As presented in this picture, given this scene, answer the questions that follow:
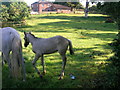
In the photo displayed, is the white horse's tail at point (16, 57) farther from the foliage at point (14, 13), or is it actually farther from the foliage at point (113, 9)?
the foliage at point (14, 13)

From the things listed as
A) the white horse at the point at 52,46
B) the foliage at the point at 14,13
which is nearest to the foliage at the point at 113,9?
the white horse at the point at 52,46

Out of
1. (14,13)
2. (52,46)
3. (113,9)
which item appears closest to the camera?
(113,9)

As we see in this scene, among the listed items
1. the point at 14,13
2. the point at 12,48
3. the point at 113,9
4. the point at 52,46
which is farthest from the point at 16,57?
the point at 14,13

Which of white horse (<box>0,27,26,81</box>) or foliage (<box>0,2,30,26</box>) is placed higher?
foliage (<box>0,2,30,26</box>)

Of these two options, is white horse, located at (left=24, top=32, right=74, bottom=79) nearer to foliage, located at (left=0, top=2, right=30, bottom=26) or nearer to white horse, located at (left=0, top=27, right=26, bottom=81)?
white horse, located at (left=0, top=27, right=26, bottom=81)

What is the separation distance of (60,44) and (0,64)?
329 cm

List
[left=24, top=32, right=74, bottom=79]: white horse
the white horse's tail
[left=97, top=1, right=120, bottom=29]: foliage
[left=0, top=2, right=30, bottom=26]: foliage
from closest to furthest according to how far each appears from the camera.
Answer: [left=97, top=1, right=120, bottom=29]: foliage
the white horse's tail
[left=24, top=32, right=74, bottom=79]: white horse
[left=0, top=2, right=30, bottom=26]: foliage

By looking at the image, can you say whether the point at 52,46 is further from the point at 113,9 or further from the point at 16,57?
the point at 113,9

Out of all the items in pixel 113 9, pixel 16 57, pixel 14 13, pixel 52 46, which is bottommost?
pixel 16 57

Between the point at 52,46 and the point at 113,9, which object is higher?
the point at 113,9

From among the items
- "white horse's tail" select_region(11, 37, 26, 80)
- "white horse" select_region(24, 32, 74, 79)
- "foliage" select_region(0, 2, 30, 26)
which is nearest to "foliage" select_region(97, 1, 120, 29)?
"white horse" select_region(24, 32, 74, 79)

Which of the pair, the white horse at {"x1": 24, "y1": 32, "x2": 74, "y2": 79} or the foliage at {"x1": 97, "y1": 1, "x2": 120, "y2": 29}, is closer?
the foliage at {"x1": 97, "y1": 1, "x2": 120, "y2": 29}

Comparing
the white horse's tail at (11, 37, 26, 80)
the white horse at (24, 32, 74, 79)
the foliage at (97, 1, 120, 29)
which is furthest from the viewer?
the white horse at (24, 32, 74, 79)

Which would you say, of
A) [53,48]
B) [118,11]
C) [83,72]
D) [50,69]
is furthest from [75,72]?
[118,11]
